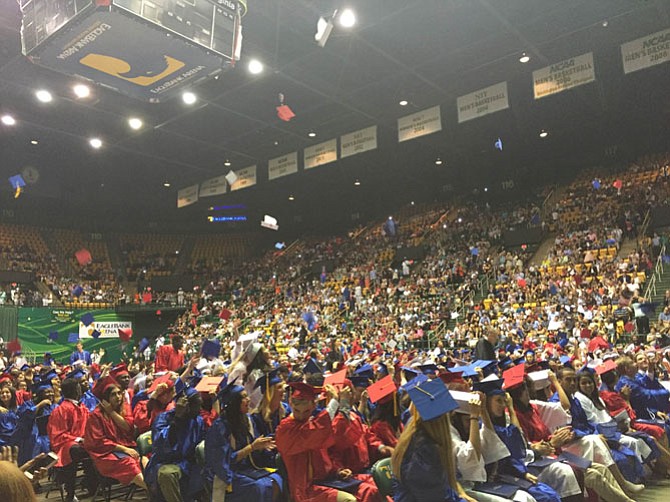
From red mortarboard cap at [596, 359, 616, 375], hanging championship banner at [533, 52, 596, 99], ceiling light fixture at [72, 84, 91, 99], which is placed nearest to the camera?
red mortarboard cap at [596, 359, 616, 375]

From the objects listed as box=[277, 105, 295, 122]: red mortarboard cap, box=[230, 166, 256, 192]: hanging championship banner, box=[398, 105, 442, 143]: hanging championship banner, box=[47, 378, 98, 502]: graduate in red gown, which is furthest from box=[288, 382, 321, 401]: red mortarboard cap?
box=[230, 166, 256, 192]: hanging championship banner

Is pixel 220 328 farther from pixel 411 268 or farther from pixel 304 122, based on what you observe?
pixel 304 122

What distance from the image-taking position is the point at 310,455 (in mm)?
3707

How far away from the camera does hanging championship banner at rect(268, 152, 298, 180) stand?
62.0 ft

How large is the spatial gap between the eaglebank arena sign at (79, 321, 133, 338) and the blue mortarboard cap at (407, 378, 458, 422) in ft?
77.5

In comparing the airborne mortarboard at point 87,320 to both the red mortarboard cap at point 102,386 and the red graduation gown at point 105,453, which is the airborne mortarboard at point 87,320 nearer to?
the red mortarboard cap at point 102,386

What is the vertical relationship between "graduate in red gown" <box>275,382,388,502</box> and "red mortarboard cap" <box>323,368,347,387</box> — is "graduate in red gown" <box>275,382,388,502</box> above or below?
below

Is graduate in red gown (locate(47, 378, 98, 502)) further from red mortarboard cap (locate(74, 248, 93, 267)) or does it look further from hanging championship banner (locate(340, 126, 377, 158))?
red mortarboard cap (locate(74, 248, 93, 267))

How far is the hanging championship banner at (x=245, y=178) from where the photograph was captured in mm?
20047

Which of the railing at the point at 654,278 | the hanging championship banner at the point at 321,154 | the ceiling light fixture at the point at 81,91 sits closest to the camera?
the ceiling light fixture at the point at 81,91

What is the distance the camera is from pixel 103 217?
29734 millimetres

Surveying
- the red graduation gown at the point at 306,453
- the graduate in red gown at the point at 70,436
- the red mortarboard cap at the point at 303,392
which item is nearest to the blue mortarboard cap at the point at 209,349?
the graduate in red gown at the point at 70,436

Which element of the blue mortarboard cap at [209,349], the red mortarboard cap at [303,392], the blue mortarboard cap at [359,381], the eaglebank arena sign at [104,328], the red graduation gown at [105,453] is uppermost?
the eaglebank arena sign at [104,328]

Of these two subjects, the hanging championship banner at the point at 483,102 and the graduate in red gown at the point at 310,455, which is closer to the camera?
the graduate in red gown at the point at 310,455
